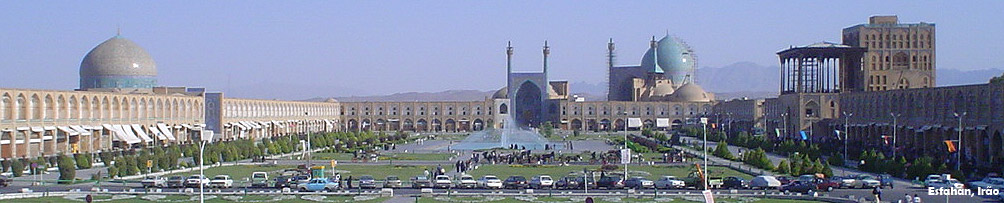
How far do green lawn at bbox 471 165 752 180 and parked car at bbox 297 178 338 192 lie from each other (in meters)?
8.22

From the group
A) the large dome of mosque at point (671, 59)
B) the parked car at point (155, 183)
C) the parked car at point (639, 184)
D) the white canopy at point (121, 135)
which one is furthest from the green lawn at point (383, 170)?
the large dome of mosque at point (671, 59)

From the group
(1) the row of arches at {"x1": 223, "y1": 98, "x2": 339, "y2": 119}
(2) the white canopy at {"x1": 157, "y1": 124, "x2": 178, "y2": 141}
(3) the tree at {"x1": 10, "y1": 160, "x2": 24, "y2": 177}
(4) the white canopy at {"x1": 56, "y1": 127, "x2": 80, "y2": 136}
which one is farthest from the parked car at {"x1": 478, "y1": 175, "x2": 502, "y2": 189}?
(1) the row of arches at {"x1": 223, "y1": 98, "x2": 339, "y2": 119}

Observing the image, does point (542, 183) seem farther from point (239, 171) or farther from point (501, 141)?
point (501, 141)

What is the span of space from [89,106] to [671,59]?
8165 cm

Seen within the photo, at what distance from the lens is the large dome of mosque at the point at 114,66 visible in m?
73.7

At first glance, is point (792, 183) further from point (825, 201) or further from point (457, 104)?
point (457, 104)

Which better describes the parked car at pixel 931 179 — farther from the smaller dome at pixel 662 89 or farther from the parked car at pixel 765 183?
the smaller dome at pixel 662 89

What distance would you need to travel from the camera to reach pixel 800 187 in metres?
31.6

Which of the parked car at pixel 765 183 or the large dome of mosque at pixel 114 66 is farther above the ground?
the large dome of mosque at pixel 114 66

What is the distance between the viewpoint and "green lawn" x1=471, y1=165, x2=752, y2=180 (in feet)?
136

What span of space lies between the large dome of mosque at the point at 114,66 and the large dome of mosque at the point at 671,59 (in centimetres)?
6412

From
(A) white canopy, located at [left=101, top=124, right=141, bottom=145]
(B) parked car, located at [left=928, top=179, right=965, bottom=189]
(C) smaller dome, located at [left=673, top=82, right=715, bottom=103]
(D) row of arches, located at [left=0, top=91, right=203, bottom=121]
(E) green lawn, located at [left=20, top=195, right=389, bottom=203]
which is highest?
(C) smaller dome, located at [left=673, top=82, right=715, bottom=103]

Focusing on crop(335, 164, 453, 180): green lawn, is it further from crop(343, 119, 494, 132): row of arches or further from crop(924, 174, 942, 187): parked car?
crop(343, 119, 494, 132): row of arches

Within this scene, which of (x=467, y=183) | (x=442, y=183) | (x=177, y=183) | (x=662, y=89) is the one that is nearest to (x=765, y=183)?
(x=467, y=183)
